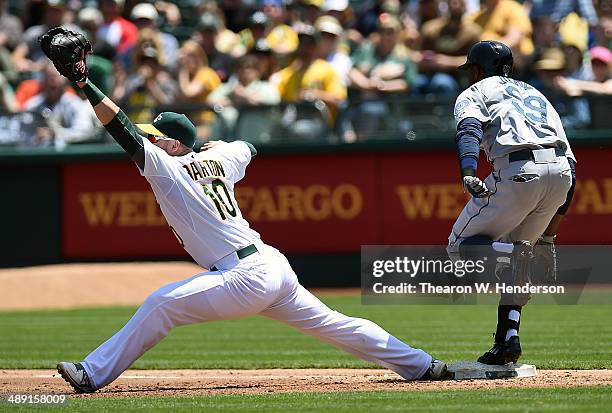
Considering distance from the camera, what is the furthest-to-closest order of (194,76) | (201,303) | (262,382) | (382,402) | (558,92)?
(194,76)
(558,92)
(262,382)
(201,303)
(382,402)

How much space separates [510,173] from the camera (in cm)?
754

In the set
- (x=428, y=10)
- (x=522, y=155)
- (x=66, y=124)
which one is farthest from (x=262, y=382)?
(x=428, y=10)

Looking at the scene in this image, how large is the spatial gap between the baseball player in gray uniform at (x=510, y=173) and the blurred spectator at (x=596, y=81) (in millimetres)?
7163

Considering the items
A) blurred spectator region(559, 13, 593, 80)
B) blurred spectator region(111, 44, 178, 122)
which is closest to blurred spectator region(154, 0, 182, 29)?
blurred spectator region(111, 44, 178, 122)

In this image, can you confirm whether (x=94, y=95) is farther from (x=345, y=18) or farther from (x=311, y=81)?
(x=345, y=18)

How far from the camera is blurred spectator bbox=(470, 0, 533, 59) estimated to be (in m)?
15.2

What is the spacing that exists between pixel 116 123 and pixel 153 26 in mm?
10903

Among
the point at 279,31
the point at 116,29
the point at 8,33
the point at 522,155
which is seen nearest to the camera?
the point at 522,155

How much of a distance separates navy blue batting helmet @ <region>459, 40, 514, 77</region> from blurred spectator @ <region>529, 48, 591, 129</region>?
6.73 meters

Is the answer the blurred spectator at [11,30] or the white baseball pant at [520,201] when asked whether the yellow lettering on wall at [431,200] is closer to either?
the blurred spectator at [11,30]

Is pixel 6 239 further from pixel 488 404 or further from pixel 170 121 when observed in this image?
pixel 488 404

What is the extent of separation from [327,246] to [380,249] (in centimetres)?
73

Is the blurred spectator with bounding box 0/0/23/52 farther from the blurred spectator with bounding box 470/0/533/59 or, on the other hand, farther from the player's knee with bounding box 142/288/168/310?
the player's knee with bounding box 142/288/168/310

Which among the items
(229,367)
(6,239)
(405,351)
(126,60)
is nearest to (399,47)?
(126,60)
